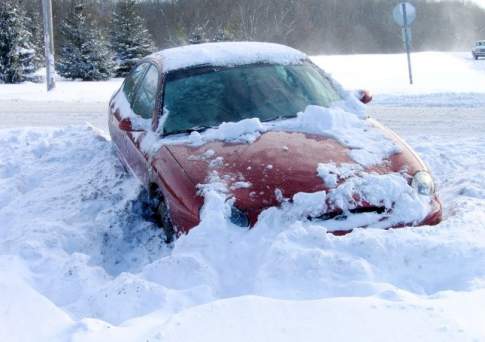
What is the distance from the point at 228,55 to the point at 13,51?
28607 millimetres

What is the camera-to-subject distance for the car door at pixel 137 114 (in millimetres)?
5004

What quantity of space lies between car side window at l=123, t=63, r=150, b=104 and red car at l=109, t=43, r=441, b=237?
22 millimetres

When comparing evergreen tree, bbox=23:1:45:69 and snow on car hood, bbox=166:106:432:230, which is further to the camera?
evergreen tree, bbox=23:1:45:69

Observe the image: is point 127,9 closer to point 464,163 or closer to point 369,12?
point 464,163

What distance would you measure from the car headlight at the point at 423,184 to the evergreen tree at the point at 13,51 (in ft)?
97.4

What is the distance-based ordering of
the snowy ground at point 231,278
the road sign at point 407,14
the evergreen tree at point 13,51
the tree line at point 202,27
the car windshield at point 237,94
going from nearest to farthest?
the snowy ground at point 231,278
the car windshield at point 237,94
the road sign at point 407,14
the evergreen tree at point 13,51
the tree line at point 202,27

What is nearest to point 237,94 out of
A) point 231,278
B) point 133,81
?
point 133,81

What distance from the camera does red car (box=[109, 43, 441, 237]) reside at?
384cm

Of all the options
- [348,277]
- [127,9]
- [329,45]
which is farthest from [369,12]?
[348,277]

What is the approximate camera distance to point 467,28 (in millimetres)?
72375

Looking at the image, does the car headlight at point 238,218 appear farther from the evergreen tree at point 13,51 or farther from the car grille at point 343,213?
the evergreen tree at point 13,51

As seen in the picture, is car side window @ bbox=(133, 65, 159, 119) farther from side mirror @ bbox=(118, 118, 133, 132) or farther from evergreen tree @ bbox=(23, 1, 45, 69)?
evergreen tree @ bbox=(23, 1, 45, 69)

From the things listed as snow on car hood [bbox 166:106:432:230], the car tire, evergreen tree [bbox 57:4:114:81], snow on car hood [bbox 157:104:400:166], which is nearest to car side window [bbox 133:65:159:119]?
snow on car hood [bbox 157:104:400:166]

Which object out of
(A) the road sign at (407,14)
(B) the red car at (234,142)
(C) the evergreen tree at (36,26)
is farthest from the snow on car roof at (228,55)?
(C) the evergreen tree at (36,26)
